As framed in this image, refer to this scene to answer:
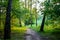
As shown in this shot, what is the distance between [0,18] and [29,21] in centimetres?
3559

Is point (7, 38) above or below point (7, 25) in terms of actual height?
below

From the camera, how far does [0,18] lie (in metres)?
26.0

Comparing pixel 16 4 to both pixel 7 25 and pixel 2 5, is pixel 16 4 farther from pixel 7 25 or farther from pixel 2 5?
pixel 7 25

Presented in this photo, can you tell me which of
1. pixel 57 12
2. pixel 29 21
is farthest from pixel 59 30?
pixel 29 21

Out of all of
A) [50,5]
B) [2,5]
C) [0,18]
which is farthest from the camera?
[0,18]

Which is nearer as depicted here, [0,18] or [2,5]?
[2,5]

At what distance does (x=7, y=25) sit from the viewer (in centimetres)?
1545

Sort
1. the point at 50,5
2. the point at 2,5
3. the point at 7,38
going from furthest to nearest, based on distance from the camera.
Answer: the point at 2,5 → the point at 50,5 → the point at 7,38

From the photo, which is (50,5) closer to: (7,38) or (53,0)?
(53,0)

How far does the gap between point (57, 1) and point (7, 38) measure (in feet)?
19.9

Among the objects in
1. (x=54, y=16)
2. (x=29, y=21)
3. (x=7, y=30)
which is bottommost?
(x=29, y=21)

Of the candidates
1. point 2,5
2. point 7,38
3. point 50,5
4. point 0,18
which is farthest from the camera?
point 0,18

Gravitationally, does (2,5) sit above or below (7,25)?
above

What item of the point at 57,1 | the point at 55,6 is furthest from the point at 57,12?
the point at 57,1
